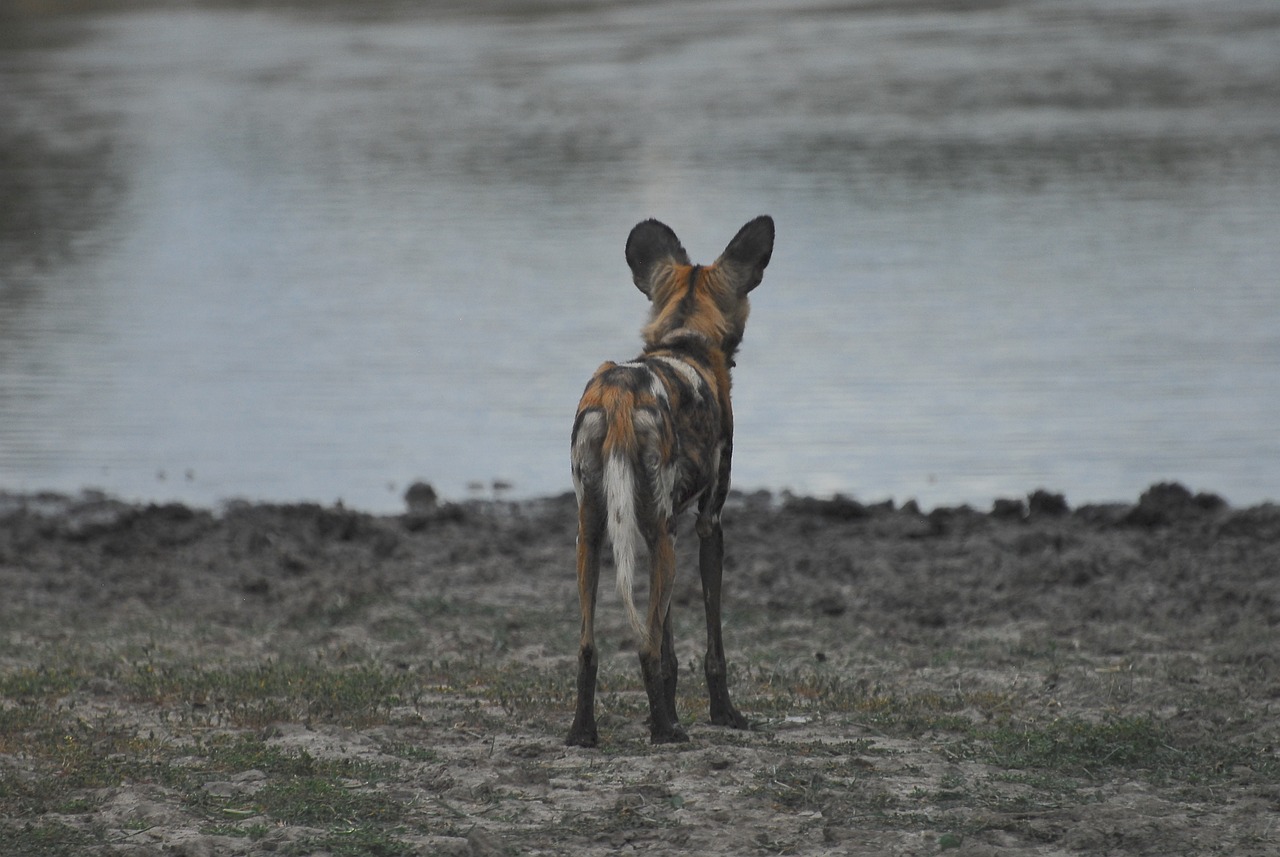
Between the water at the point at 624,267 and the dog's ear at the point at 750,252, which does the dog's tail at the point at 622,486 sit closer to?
the dog's ear at the point at 750,252

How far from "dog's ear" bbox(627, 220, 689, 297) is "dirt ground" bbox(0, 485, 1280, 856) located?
5.90 ft

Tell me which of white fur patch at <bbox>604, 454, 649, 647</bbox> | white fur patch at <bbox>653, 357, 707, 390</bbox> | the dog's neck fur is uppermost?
the dog's neck fur

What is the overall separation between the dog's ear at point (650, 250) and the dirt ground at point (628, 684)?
180 centimetres

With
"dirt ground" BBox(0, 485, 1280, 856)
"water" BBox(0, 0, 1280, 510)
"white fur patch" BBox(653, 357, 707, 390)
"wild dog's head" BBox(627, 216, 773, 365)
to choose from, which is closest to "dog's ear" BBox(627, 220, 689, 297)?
"wild dog's head" BBox(627, 216, 773, 365)

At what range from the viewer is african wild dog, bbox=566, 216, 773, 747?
19.3ft

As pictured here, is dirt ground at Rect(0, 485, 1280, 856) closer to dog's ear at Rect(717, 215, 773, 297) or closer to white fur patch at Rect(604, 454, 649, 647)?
white fur patch at Rect(604, 454, 649, 647)

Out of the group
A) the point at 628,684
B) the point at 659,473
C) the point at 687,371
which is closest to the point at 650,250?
the point at 687,371

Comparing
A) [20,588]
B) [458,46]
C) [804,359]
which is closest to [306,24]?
[458,46]

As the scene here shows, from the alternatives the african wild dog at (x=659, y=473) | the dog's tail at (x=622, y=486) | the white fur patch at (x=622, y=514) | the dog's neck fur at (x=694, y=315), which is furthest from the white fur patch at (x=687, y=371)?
the white fur patch at (x=622, y=514)

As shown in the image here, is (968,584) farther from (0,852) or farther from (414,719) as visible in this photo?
(0,852)

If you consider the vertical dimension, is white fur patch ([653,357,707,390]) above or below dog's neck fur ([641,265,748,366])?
below

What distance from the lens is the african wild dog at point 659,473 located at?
5887mm

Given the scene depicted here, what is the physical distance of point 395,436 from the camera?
13031 mm

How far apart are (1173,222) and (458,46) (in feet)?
84.7
